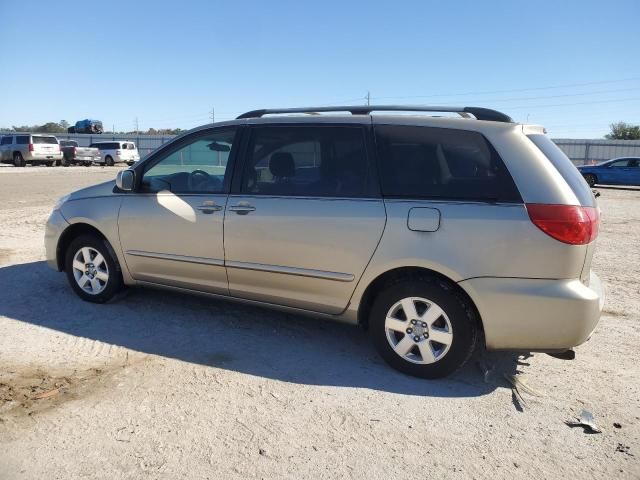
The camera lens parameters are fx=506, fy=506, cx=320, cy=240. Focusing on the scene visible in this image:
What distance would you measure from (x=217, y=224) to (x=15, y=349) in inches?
69.5

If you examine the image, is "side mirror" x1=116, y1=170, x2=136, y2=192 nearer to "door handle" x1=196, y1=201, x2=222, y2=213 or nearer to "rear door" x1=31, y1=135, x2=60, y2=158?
"door handle" x1=196, y1=201, x2=222, y2=213

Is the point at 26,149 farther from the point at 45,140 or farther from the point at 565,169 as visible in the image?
the point at 565,169

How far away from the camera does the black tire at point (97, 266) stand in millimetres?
4711

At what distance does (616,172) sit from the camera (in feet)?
69.8

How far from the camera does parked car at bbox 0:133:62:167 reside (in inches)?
1127

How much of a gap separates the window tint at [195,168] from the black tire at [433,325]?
1668 millimetres

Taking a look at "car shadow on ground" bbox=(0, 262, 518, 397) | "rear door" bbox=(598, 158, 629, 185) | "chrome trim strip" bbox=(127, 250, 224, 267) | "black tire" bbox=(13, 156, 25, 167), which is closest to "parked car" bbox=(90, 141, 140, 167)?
"black tire" bbox=(13, 156, 25, 167)

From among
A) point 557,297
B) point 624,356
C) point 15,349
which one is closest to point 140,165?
point 15,349

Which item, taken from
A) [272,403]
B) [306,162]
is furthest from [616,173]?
[272,403]

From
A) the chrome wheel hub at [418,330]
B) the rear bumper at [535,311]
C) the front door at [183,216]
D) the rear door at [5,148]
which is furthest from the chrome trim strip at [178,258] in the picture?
the rear door at [5,148]

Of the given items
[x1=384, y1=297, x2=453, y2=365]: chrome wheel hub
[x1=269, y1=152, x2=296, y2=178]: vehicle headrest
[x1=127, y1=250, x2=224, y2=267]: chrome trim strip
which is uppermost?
[x1=269, y1=152, x2=296, y2=178]: vehicle headrest

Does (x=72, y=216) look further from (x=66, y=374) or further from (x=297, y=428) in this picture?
(x=297, y=428)

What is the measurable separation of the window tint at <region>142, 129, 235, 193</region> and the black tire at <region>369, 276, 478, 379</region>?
167 cm

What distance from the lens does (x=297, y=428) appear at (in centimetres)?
287
